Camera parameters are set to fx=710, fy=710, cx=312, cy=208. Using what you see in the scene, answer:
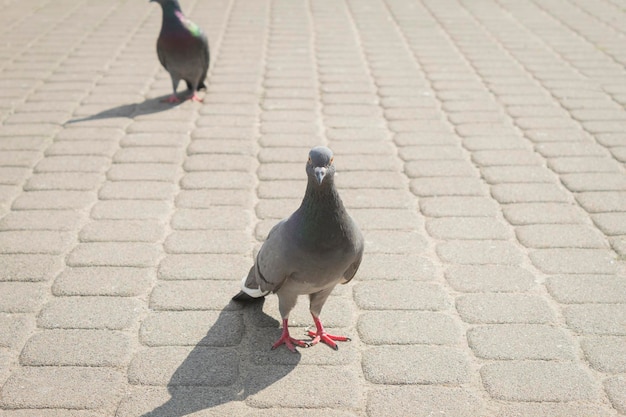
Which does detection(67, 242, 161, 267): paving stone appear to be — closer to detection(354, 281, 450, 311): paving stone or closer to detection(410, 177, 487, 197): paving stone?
detection(354, 281, 450, 311): paving stone

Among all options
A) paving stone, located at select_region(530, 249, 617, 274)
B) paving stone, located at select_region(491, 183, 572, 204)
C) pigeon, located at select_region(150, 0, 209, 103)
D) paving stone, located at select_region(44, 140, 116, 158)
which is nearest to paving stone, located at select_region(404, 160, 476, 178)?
paving stone, located at select_region(491, 183, 572, 204)

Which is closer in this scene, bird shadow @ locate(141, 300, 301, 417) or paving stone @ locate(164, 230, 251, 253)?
bird shadow @ locate(141, 300, 301, 417)

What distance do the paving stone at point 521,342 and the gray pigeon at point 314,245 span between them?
28.8 inches

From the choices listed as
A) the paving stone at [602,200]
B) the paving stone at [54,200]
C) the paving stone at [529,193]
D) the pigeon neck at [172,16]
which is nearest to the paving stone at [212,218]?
the paving stone at [54,200]

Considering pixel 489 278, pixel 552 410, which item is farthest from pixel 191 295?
pixel 552 410

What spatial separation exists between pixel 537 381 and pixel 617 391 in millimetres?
340

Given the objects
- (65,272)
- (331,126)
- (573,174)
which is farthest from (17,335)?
(573,174)

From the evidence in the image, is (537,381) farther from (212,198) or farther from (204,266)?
(212,198)

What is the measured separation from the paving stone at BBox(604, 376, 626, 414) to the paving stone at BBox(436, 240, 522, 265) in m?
A: 1.07

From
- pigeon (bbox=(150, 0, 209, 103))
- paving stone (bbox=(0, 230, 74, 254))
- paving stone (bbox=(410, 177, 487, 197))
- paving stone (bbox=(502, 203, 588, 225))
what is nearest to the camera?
paving stone (bbox=(0, 230, 74, 254))

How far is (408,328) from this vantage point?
357 cm

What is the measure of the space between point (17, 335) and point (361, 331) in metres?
1.69

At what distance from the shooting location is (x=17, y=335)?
11.4 feet

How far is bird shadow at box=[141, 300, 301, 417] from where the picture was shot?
10.1 feet
